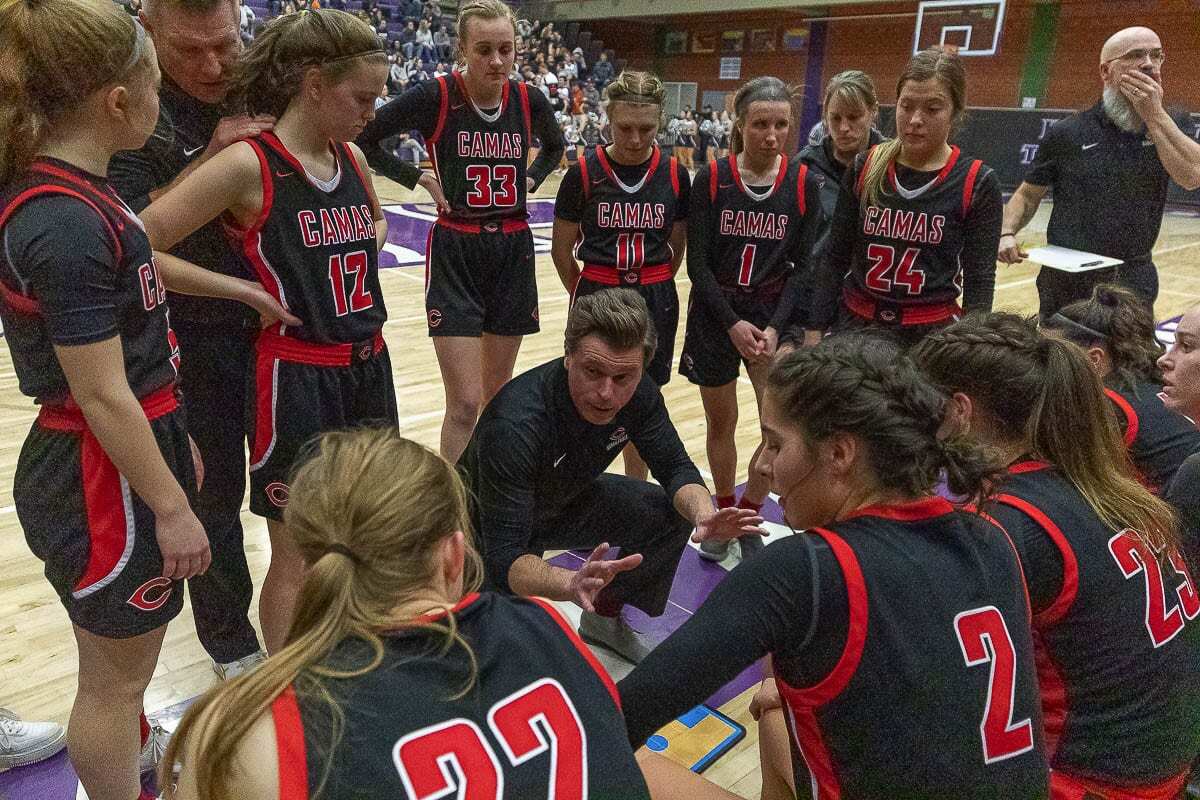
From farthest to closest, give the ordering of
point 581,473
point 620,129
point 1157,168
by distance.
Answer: point 1157,168 < point 620,129 < point 581,473

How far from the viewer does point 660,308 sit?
350 centimetres

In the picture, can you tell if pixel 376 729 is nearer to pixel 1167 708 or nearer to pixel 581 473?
pixel 1167 708

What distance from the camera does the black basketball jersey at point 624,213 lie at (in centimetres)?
342

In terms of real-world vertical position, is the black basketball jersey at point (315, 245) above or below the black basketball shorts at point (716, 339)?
above

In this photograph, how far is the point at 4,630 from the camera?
2.78m

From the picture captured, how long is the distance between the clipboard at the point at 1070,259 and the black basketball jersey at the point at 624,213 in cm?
141

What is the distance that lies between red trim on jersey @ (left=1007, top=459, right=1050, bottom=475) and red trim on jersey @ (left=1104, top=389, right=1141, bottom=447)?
635 mm

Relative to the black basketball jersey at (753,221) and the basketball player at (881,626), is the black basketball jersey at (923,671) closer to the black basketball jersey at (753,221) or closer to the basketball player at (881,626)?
the basketball player at (881,626)

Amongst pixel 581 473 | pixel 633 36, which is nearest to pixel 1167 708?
pixel 581 473

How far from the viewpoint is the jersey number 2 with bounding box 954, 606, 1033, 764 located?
4.29ft

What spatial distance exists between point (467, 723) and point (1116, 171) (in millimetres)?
3609

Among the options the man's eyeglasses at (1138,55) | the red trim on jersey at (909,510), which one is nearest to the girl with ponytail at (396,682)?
the red trim on jersey at (909,510)

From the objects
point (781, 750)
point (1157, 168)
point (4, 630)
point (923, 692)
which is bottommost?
point (4, 630)

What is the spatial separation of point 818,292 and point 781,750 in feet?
6.57
